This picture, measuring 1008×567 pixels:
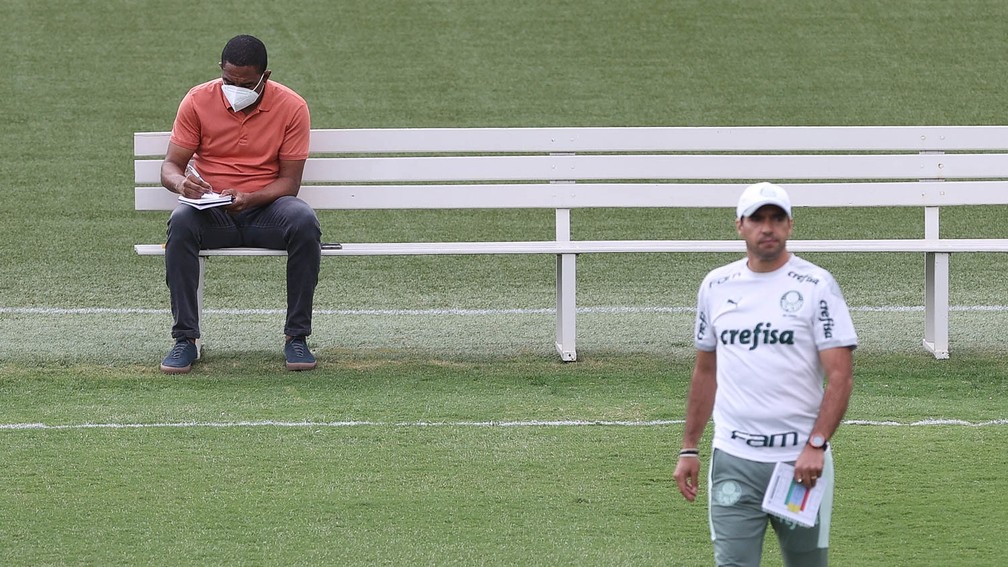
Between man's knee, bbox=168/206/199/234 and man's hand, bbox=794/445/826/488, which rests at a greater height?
man's knee, bbox=168/206/199/234

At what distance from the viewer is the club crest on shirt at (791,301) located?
3.34 metres

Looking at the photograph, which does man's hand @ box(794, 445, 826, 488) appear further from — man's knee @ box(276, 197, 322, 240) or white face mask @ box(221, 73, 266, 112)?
white face mask @ box(221, 73, 266, 112)

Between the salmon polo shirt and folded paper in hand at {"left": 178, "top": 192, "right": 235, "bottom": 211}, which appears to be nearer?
folded paper in hand at {"left": 178, "top": 192, "right": 235, "bottom": 211}

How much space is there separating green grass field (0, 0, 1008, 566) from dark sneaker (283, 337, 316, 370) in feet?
0.20

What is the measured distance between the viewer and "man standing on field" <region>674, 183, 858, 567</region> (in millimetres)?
3318

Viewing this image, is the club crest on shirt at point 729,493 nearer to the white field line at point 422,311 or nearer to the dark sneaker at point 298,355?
the dark sneaker at point 298,355

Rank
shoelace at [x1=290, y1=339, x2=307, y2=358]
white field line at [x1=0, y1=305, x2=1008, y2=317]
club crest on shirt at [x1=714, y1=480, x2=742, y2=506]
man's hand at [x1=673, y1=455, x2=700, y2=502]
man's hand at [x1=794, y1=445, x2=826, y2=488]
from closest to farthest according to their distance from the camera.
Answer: man's hand at [x1=794, y1=445, x2=826, y2=488]
club crest on shirt at [x1=714, y1=480, x2=742, y2=506]
man's hand at [x1=673, y1=455, x2=700, y2=502]
shoelace at [x1=290, y1=339, x2=307, y2=358]
white field line at [x1=0, y1=305, x2=1008, y2=317]

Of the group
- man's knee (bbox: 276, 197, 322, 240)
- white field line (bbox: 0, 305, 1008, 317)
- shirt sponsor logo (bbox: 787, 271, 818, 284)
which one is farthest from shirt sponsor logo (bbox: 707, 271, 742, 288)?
white field line (bbox: 0, 305, 1008, 317)

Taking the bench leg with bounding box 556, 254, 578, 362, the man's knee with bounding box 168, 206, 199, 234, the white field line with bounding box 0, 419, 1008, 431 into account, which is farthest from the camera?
the bench leg with bounding box 556, 254, 578, 362

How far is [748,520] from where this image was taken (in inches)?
133

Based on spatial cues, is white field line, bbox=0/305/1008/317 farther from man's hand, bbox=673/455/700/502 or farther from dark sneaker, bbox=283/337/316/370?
man's hand, bbox=673/455/700/502

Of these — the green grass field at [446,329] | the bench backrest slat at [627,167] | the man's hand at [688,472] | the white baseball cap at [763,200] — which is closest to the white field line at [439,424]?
the green grass field at [446,329]

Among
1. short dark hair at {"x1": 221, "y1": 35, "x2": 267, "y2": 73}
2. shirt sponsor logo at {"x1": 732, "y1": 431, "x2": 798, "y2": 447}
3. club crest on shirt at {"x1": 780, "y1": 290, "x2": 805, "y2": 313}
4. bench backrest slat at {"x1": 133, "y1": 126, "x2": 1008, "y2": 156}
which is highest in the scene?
short dark hair at {"x1": 221, "y1": 35, "x2": 267, "y2": 73}

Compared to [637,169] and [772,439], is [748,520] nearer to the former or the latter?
[772,439]
